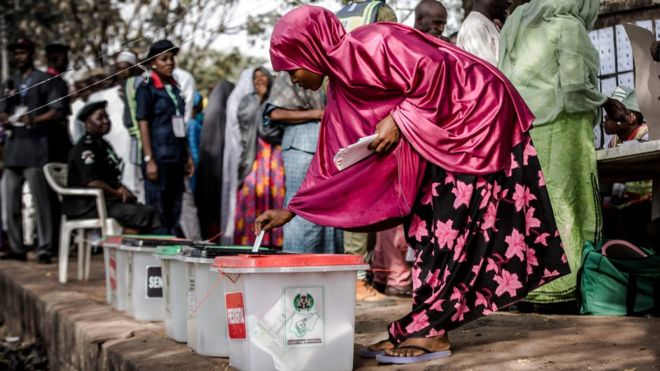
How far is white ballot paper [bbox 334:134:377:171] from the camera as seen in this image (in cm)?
420

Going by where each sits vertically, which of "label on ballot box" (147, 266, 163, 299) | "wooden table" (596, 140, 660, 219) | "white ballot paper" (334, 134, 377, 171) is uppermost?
"white ballot paper" (334, 134, 377, 171)

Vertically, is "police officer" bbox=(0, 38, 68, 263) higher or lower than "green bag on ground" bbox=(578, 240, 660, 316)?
higher

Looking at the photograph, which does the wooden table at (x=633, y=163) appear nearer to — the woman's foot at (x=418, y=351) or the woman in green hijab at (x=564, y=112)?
the woman in green hijab at (x=564, y=112)

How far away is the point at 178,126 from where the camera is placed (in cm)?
882

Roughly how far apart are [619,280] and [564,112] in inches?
38.6

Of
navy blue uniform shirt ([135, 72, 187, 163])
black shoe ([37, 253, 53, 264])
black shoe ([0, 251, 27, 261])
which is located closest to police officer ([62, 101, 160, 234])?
navy blue uniform shirt ([135, 72, 187, 163])

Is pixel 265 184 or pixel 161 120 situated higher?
pixel 161 120

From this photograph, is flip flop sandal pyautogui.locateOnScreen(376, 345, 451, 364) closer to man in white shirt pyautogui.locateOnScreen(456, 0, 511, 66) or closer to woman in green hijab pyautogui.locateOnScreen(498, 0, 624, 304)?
woman in green hijab pyautogui.locateOnScreen(498, 0, 624, 304)

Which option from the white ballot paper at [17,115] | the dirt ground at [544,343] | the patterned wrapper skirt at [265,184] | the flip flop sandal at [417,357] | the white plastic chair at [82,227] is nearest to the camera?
the dirt ground at [544,343]

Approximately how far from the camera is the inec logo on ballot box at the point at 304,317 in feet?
13.2

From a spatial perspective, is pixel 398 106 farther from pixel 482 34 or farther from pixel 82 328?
pixel 82 328

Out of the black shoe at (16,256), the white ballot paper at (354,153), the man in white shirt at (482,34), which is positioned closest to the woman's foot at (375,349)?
the white ballot paper at (354,153)

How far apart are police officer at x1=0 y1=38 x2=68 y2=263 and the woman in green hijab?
239 inches

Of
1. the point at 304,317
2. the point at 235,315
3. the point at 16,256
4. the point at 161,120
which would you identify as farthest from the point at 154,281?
the point at 16,256
